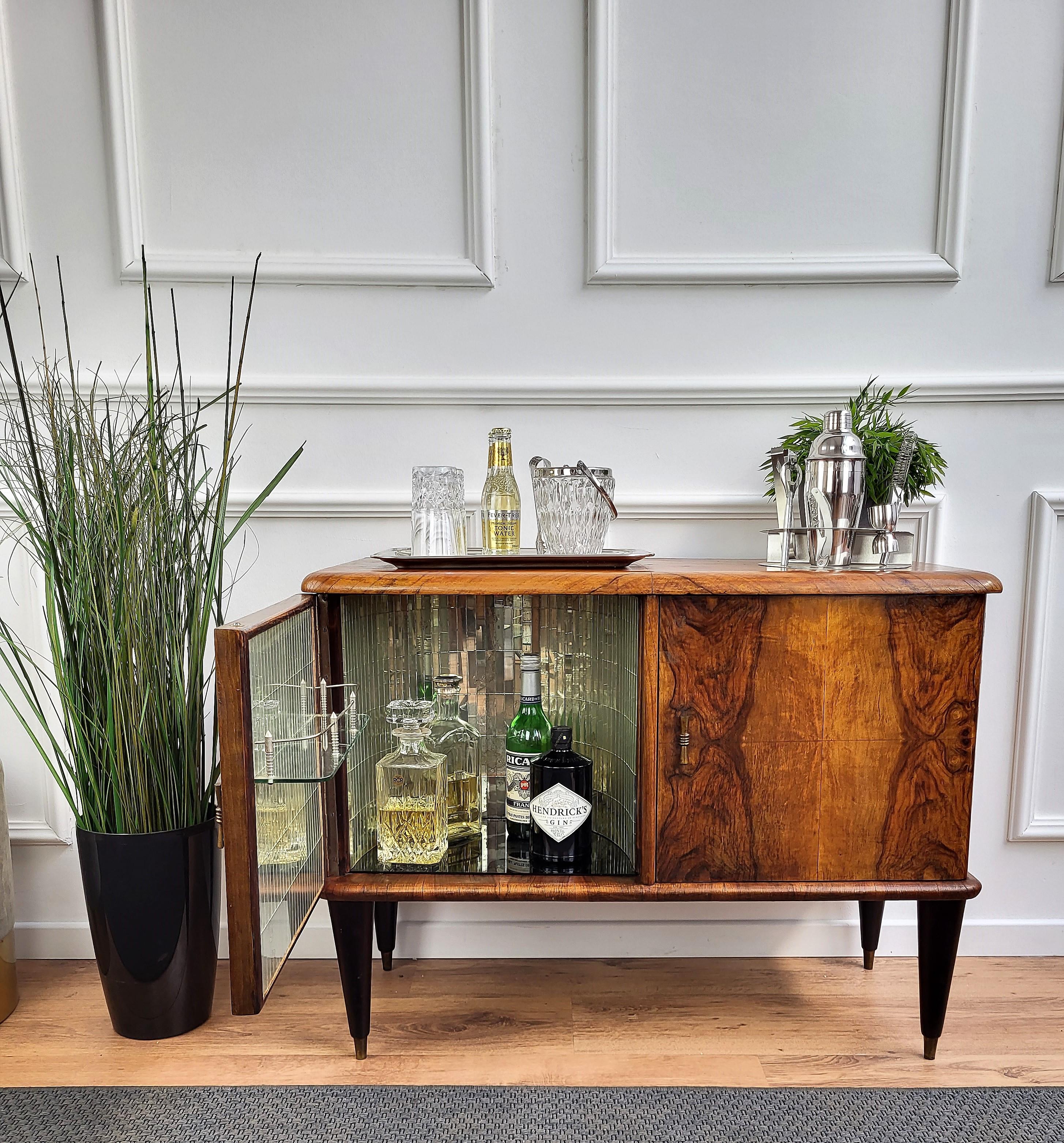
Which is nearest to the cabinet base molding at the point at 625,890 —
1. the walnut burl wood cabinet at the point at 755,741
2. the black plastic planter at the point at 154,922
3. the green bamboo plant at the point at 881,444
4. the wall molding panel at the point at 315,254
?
the walnut burl wood cabinet at the point at 755,741

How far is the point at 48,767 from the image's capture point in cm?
138

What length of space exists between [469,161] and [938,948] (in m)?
1.53

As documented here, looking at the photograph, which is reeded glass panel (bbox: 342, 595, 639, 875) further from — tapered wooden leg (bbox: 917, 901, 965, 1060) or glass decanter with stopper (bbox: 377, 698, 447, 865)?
tapered wooden leg (bbox: 917, 901, 965, 1060)

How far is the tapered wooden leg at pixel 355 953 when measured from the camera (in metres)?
1.09

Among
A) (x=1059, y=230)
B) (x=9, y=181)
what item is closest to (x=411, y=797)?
(x=9, y=181)

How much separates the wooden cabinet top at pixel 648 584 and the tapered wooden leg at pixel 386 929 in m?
0.72

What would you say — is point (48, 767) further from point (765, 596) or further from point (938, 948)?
point (938, 948)

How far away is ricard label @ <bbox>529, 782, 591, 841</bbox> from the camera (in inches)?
43.2

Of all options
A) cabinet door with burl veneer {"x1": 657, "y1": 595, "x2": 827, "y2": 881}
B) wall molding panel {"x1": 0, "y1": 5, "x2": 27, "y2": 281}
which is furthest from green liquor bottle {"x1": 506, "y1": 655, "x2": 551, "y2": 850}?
wall molding panel {"x1": 0, "y1": 5, "x2": 27, "y2": 281}

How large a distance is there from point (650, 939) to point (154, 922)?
903 millimetres

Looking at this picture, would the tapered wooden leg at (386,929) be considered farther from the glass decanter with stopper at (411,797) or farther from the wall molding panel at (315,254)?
the wall molding panel at (315,254)

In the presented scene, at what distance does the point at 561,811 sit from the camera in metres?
1.10

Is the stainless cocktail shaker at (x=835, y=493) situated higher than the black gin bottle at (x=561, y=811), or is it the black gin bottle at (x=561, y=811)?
the stainless cocktail shaker at (x=835, y=493)

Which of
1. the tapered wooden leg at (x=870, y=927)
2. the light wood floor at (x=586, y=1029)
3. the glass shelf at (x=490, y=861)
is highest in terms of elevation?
the glass shelf at (x=490, y=861)
